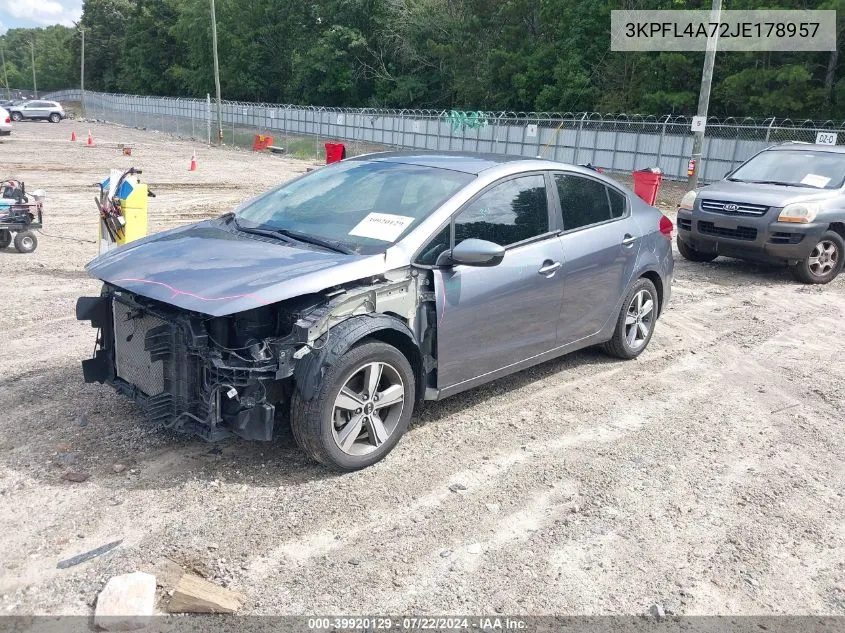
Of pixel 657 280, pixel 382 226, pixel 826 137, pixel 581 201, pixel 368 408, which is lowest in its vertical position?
pixel 368 408

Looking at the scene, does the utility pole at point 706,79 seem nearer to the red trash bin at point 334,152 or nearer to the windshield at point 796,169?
the windshield at point 796,169

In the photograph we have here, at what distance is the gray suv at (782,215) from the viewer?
990 centimetres

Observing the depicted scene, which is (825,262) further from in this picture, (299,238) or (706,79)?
(706,79)

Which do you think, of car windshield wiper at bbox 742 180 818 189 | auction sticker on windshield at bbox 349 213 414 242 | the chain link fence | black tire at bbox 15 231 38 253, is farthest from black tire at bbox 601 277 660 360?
black tire at bbox 15 231 38 253

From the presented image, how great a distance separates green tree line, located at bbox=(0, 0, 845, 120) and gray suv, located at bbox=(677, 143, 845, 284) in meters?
22.4

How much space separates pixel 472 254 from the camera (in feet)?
15.0

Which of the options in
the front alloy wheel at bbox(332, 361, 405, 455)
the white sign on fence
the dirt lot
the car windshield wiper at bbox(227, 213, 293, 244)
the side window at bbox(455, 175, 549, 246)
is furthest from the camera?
the white sign on fence

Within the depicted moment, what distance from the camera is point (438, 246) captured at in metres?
4.71

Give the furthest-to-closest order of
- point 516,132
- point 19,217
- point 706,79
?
point 516,132 < point 706,79 < point 19,217

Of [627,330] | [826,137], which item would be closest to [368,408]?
[627,330]

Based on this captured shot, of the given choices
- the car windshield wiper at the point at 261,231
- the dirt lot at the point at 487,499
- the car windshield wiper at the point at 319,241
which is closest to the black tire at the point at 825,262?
the dirt lot at the point at 487,499

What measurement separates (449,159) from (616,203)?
5.23ft

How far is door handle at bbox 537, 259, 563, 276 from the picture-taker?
531cm

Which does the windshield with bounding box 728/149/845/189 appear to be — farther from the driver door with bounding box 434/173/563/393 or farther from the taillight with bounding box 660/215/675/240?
the driver door with bounding box 434/173/563/393
